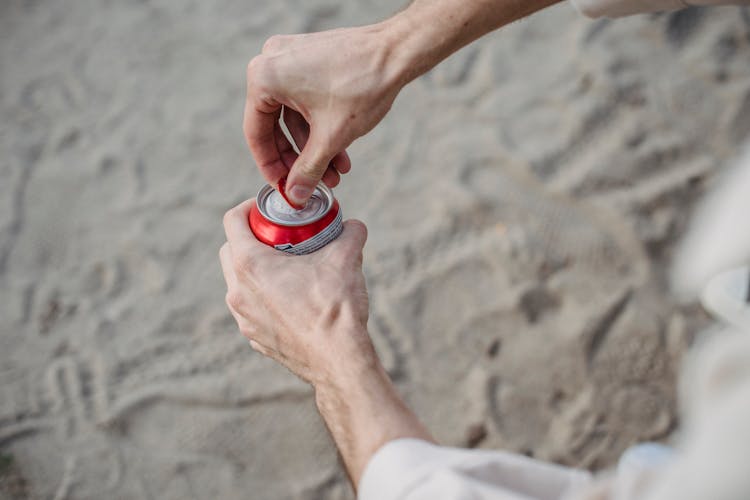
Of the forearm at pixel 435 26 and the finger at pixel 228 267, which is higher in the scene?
the forearm at pixel 435 26

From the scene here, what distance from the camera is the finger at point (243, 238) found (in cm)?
125

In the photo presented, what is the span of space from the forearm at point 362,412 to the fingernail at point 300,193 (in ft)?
1.15

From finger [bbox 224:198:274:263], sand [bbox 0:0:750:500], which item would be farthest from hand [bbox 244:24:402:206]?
sand [bbox 0:0:750:500]

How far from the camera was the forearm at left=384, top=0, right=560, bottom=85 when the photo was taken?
4.38 ft

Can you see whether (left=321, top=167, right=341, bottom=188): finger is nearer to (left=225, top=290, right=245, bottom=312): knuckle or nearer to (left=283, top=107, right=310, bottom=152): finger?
(left=283, top=107, right=310, bottom=152): finger

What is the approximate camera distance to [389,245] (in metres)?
2.19

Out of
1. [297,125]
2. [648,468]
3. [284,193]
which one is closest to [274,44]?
[297,125]

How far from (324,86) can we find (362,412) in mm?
633

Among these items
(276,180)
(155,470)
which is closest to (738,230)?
(276,180)

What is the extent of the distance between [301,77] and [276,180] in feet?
0.79

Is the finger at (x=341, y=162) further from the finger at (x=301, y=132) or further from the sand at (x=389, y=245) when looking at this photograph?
the sand at (x=389, y=245)

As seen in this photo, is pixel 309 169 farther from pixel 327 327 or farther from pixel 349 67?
pixel 327 327

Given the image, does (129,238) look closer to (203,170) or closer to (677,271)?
(203,170)

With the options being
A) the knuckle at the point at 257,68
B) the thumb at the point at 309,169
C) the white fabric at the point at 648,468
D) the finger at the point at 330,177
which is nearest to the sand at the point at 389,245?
the finger at the point at 330,177
